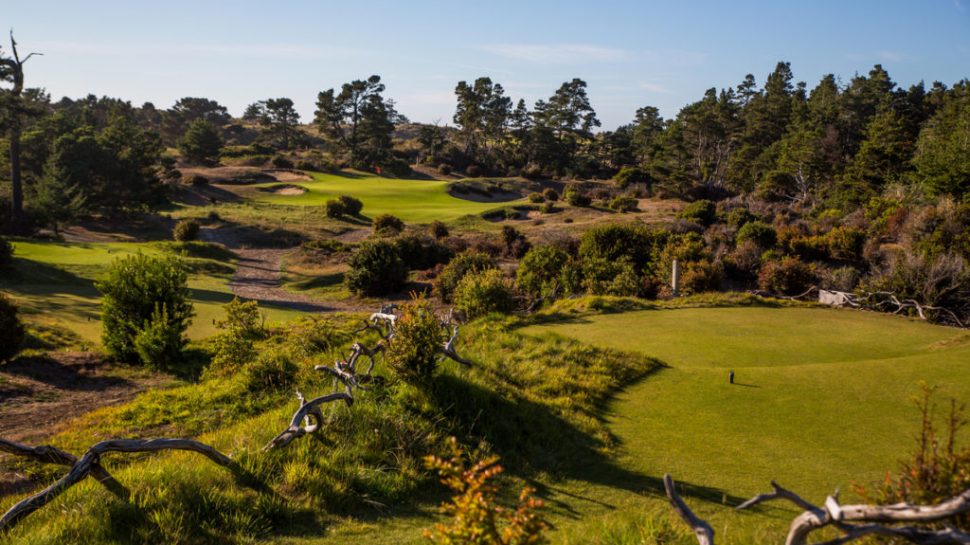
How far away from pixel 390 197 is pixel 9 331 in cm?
4355

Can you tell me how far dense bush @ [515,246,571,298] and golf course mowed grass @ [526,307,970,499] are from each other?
8962 millimetres

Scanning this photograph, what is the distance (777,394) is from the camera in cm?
816

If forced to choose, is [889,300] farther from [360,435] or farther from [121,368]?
[121,368]

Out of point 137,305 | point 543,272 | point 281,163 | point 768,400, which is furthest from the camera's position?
point 281,163

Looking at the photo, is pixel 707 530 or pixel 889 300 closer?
pixel 707 530

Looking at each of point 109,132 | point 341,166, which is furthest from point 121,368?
point 341,166

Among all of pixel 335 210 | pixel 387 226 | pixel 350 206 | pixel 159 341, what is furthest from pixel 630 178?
pixel 159 341

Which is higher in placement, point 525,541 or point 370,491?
point 525,541

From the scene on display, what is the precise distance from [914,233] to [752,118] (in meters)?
44.7

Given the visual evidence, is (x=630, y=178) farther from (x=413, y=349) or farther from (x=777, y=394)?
(x=413, y=349)

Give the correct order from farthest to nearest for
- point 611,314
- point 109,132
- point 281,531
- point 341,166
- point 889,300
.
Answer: point 341,166, point 109,132, point 889,300, point 611,314, point 281,531

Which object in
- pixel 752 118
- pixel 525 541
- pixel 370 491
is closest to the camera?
pixel 525 541

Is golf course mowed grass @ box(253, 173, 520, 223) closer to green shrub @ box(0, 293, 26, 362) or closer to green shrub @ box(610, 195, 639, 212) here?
green shrub @ box(610, 195, 639, 212)

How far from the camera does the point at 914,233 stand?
2711 centimetres
